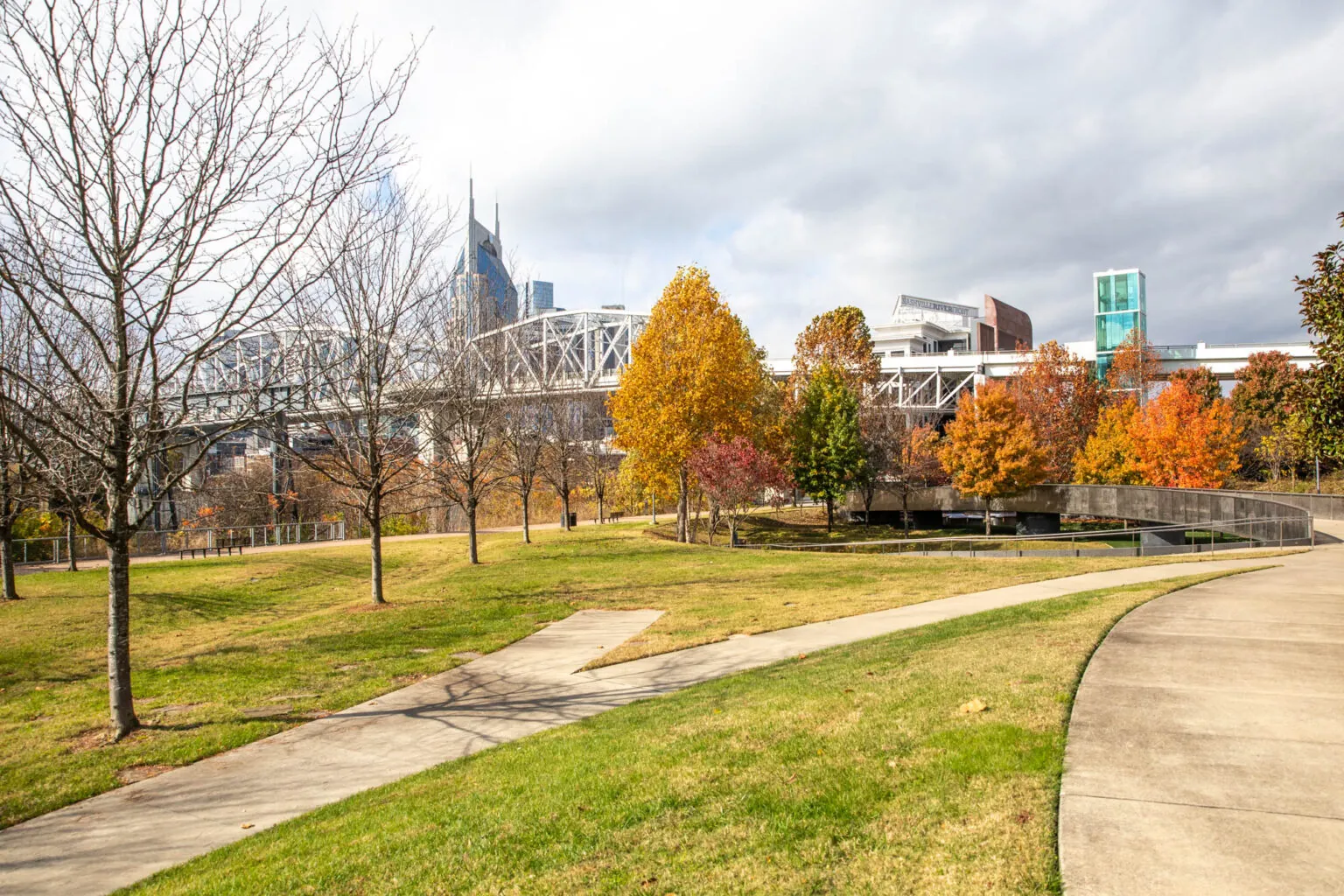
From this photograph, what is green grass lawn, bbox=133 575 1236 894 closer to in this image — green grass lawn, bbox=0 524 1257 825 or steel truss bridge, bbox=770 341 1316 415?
green grass lawn, bbox=0 524 1257 825

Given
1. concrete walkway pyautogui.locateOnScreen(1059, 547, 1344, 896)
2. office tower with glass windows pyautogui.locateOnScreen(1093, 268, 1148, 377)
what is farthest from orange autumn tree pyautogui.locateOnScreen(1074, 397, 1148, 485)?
concrete walkway pyautogui.locateOnScreen(1059, 547, 1344, 896)

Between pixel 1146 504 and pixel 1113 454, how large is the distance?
12039mm

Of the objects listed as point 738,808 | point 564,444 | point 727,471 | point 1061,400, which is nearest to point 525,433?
point 564,444

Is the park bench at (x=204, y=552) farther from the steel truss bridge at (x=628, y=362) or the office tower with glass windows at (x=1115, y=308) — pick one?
the office tower with glass windows at (x=1115, y=308)

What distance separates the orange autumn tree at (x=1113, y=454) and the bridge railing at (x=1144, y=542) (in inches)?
274

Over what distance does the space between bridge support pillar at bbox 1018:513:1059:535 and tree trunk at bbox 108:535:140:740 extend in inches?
1595

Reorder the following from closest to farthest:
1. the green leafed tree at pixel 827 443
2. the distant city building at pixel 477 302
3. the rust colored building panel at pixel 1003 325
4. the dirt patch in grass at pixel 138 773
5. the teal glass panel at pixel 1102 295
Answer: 1. the dirt patch in grass at pixel 138 773
2. the distant city building at pixel 477 302
3. the green leafed tree at pixel 827 443
4. the teal glass panel at pixel 1102 295
5. the rust colored building panel at pixel 1003 325

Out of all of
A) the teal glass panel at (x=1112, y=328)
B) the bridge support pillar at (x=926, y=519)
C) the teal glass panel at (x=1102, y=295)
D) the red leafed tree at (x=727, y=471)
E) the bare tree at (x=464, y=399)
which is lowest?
the bridge support pillar at (x=926, y=519)

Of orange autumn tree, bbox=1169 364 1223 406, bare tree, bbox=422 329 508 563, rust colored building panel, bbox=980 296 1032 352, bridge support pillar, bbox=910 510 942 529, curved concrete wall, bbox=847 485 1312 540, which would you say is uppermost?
rust colored building panel, bbox=980 296 1032 352

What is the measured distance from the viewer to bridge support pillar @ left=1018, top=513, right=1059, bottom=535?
136 feet

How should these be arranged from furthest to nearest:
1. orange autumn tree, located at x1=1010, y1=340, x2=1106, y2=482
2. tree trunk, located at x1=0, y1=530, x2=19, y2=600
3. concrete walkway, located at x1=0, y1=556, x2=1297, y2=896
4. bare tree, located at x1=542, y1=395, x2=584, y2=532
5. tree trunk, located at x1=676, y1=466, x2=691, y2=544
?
orange autumn tree, located at x1=1010, y1=340, x2=1106, y2=482 < bare tree, located at x1=542, y1=395, x2=584, y2=532 < tree trunk, located at x1=676, y1=466, x2=691, y2=544 < tree trunk, located at x1=0, y1=530, x2=19, y2=600 < concrete walkway, located at x1=0, y1=556, x2=1297, y2=896

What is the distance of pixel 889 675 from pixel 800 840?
3.83 meters

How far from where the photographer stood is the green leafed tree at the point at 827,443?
40469 millimetres

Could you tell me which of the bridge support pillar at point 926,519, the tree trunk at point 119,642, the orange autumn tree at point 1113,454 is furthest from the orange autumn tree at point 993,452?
the tree trunk at point 119,642
